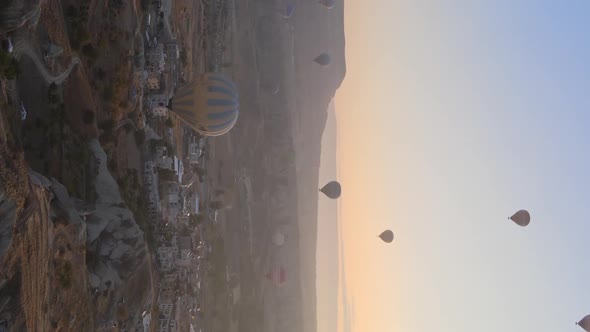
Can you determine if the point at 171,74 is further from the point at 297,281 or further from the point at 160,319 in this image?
the point at 297,281

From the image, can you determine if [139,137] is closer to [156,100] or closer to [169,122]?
[156,100]

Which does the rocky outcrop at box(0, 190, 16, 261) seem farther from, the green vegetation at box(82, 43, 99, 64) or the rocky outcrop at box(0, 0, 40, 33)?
the green vegetation at box(82, 43, 99, 64)

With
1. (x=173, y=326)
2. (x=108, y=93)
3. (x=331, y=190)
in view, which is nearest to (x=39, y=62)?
(x=108, y=93)

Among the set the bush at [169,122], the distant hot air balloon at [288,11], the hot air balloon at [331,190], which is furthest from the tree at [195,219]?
the distant hot air balloon at [288,11]

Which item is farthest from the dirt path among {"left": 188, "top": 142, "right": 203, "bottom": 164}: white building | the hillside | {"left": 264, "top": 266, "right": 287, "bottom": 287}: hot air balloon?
the hillside

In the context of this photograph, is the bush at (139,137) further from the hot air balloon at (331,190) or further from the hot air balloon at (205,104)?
the hot air balloon at (331,190)

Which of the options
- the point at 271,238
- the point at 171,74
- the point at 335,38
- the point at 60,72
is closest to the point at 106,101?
the point at 60,72
